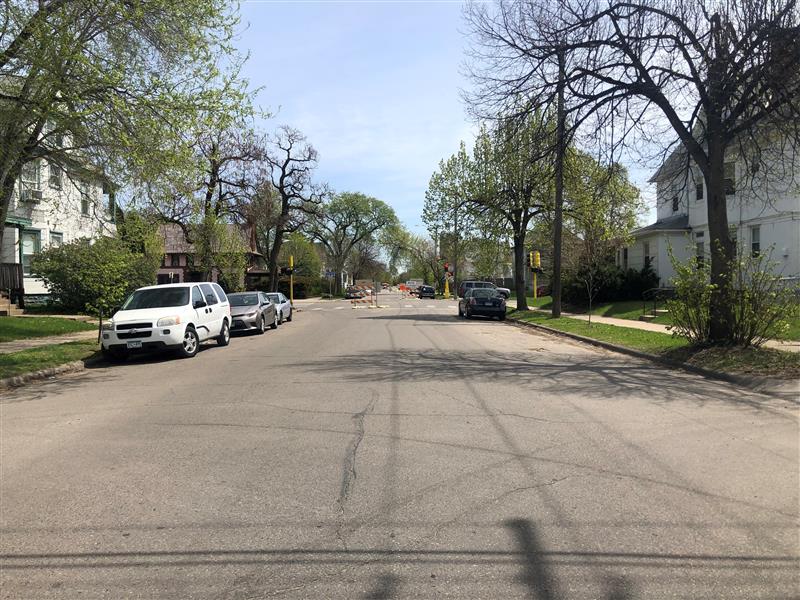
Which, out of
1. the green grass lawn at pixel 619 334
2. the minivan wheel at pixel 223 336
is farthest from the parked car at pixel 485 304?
the minivan wheel at pixel 223 336

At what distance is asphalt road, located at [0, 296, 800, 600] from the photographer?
11.6ft

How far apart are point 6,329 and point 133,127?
398 inches

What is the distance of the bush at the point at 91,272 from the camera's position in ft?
50.2

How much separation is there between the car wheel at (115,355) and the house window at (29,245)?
16294 millimetres

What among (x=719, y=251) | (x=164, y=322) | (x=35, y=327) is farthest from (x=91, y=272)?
(x=719, y=251)

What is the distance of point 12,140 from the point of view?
11695 millimetres

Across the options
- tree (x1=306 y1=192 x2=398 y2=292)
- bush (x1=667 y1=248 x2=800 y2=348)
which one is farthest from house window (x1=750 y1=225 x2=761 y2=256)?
tree (x1=306 y1=192 x2=398 y2=292)

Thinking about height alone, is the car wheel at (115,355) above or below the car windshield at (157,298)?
below

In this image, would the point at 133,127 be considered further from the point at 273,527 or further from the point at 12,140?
the point at 273,527

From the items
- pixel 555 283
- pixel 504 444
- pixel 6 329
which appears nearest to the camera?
pixel 504 444

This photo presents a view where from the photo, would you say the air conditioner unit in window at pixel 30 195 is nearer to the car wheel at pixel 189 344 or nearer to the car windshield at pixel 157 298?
the car windshield at pixel 157 298

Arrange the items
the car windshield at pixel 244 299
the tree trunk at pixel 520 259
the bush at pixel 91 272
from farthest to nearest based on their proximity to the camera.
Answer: the tree trunk at pixel 520 259
the car windshield at pixel 244 299
the bush at pixel 91 272

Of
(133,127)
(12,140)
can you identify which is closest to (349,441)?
(133,127)

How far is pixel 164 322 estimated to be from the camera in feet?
45.9
